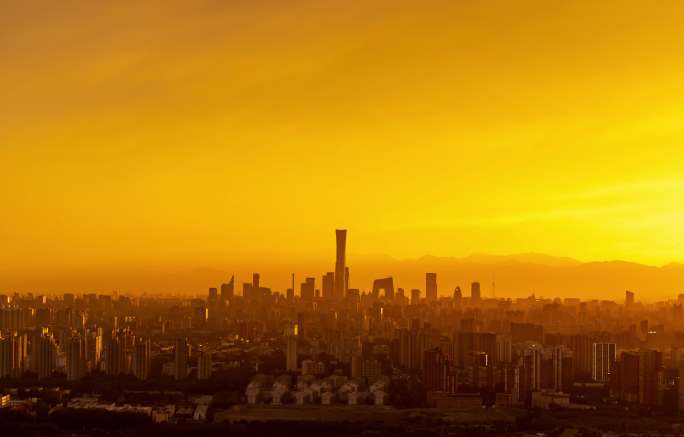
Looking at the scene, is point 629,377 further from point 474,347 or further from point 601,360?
point 474,347

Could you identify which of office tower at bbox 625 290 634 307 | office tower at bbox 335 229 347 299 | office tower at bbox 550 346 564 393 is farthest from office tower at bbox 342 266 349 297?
office tower at bbox 550 346 564 393

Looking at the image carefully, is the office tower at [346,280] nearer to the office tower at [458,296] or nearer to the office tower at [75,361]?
the office tower at [458,296]

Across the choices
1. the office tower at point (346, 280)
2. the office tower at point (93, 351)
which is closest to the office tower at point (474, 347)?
the office tower at point (93, 351)

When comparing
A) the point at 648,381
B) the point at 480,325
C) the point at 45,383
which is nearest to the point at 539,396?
the point at 648,381

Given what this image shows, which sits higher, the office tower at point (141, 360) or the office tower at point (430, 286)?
the office tower at point (430, 286)

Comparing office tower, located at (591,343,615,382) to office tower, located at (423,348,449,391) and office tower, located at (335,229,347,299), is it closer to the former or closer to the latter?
office tower, located at (423,348,449,391)

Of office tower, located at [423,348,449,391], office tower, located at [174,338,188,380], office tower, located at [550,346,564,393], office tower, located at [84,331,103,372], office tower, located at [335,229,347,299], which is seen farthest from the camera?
office tower, located at [335,229,347,299]

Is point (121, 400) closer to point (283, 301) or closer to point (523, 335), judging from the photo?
point (523, 335)
